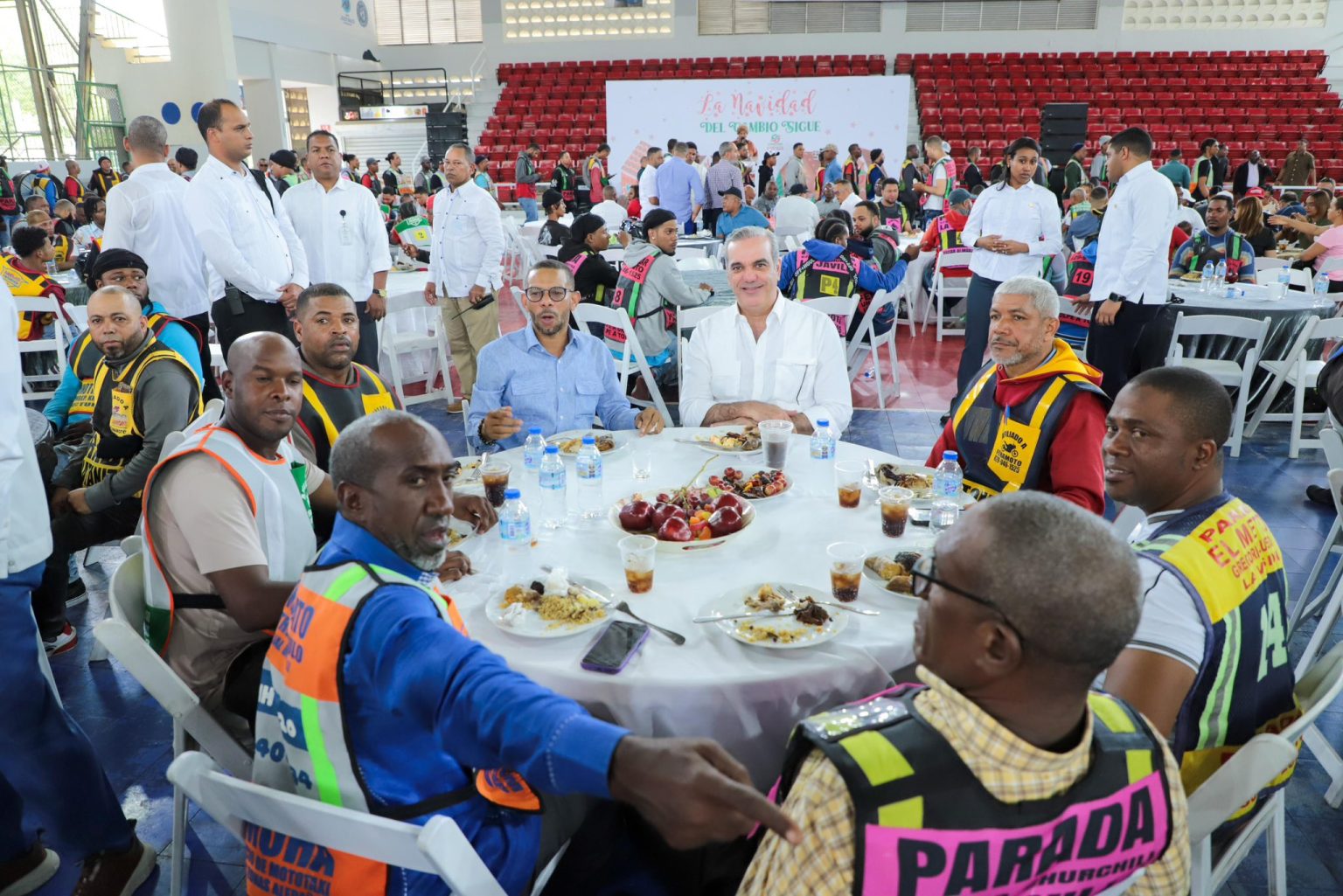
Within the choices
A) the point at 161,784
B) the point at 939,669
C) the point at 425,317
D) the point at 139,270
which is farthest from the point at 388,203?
the point at 939,669

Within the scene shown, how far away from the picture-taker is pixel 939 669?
1040mm

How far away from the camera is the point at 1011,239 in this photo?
5.31 m

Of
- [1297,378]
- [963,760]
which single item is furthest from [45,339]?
[1297,378]

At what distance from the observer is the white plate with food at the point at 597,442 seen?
2.70 m

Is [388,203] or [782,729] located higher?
[388,203]

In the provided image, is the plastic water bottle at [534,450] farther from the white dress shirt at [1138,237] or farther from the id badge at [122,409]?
the white dress shirt at [1138,237]

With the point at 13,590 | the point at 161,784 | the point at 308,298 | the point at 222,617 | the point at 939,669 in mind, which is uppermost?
the point at 308,298

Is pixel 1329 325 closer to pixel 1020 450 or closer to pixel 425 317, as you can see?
pixel 1020 450

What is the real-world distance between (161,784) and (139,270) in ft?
7.67

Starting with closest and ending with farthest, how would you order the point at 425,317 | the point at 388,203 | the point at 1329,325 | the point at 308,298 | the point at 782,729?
the point at 782,729
the point at 308,298
the point at 1329,325
the point at 425,317
the point at 388,203

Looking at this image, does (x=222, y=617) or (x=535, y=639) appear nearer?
(x=535, y=639)

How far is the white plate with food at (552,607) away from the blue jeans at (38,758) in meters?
0.97

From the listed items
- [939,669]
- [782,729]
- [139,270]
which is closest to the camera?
[939,669]

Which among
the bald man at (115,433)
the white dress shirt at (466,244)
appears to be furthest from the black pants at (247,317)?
the bald man at (115,433)
